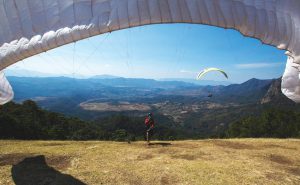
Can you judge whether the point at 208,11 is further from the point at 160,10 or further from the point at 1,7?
the point at 1,7

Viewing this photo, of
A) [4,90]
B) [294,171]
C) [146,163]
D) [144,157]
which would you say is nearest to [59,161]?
[144,157]

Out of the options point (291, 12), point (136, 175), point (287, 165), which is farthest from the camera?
point (287, 165)

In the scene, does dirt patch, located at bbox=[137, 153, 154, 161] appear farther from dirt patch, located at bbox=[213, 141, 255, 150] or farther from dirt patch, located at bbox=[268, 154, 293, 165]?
dirt patch, located at bbox=[268, 154, 293, 165]

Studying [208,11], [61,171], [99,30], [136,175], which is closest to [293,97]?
[208,11]

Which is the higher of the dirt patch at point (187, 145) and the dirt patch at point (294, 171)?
the dirt patch at point (187, 145)

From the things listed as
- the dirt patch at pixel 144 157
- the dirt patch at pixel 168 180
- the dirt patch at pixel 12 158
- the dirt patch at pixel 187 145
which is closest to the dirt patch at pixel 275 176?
the dirt patch at pixel 168 180

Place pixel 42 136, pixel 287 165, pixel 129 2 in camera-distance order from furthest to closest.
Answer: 1. pixel 42 136
2. pixel 287 165
3. pixel 129 2

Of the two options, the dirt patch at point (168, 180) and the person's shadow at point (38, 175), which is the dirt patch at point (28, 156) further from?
the dirt patch at point (168, 180)
